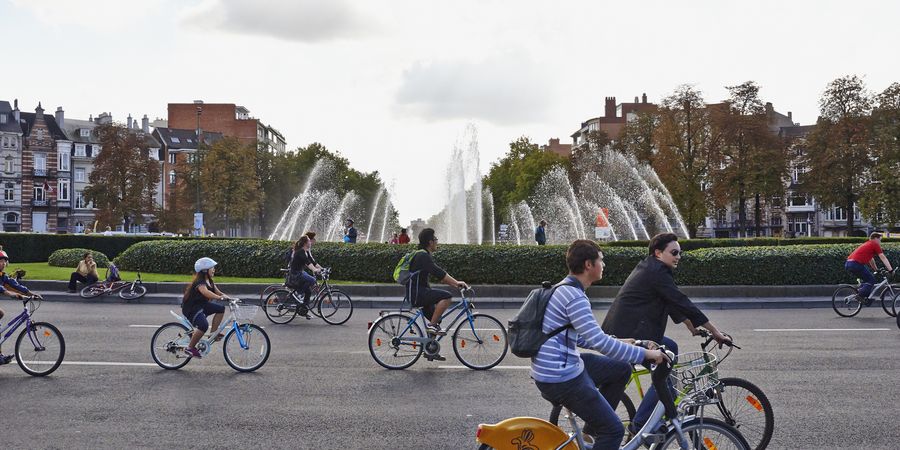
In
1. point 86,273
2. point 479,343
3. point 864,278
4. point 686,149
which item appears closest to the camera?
point 479,343

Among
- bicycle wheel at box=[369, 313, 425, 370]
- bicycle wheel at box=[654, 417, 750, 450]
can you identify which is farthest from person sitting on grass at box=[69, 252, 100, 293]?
bicycle wheel at box=[654, 417, 750, 450]

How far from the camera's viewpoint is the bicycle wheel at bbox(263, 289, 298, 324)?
1700 centimetres

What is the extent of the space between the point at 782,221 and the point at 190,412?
107227mm

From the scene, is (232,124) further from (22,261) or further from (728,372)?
(728,372)

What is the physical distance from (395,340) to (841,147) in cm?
5664

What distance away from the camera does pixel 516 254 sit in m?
23.0

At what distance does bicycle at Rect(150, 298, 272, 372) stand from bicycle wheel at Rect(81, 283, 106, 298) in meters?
12.3

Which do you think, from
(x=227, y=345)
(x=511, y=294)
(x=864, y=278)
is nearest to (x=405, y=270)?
(x=227, y=345)

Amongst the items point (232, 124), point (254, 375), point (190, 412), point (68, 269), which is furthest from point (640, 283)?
point (232, 124)

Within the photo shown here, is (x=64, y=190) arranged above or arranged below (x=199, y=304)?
above

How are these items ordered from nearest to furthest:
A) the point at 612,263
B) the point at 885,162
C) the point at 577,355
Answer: the point at 577,355 < the point at 612,263 < the point at 885,162

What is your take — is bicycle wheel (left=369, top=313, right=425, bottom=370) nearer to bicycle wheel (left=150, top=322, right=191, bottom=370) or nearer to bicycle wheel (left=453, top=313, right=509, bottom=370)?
bicycle wheel (left=453, top=313, right=509, bottom=370)

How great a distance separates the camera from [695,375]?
5293 mm

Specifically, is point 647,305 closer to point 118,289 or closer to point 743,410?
point 743,410
